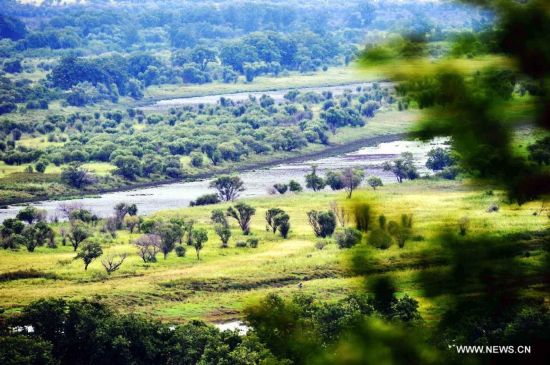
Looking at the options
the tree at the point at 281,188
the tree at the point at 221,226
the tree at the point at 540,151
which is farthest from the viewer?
the tree at the point at 281,188

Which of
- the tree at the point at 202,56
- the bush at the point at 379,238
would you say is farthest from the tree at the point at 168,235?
the tree at the point at 202,56

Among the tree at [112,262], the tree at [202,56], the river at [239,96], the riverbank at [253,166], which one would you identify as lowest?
the riverbank at [253,166]

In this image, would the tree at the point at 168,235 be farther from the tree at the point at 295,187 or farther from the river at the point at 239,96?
the river at the point at 239,96

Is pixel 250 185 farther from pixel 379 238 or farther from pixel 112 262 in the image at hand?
pixel 379 238

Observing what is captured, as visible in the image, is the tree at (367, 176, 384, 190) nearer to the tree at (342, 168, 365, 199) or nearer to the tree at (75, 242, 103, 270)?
the tree at (342, 168, 365, 199)

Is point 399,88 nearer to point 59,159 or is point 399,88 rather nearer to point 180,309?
point 180,309

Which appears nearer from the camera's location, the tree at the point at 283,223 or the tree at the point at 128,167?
the tree at the point at 283,223

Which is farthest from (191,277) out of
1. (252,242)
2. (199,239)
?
(252,242)
